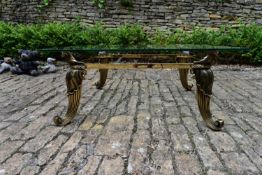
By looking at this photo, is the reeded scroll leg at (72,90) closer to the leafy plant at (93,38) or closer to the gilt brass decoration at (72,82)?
the gilt brass decoration at (72,82)

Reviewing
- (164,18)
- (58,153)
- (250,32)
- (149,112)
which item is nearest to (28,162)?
(58,153)

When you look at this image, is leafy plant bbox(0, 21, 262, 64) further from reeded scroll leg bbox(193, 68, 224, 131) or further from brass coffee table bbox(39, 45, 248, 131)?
reeded scroll leg bbox(193, 68, 224, 131)

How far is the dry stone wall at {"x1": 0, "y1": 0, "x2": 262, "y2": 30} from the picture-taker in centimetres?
828

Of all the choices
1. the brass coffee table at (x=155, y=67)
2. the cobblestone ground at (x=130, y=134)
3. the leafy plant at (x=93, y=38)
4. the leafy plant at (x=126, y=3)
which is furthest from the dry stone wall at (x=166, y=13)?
the brass coffee table at (x=155, y=67)

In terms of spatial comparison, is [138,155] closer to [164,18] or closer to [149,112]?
[149,112]

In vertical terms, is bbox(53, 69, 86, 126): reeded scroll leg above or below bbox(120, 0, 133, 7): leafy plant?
below

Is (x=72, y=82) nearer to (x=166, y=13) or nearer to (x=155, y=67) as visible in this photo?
(x=155, y=67)

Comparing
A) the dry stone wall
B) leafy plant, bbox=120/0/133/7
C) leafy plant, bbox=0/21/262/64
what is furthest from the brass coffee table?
leafy plant, bbox=120/0/133/7

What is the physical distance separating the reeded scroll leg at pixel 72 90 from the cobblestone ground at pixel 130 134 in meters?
0.07

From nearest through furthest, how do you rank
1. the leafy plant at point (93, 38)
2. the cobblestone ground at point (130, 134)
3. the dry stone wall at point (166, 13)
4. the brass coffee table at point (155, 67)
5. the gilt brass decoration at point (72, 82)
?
1. the cobblestone ground at point (130, 134)
2. the brass coffee table at point (155, 67)
3. the gilt brass decoration at point (72, 82)
4. the leafy plant at point (93, 38)
5. the dry stone wall at point (166, 13)

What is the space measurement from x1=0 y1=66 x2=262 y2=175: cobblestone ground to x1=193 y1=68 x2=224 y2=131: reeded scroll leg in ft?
0.26

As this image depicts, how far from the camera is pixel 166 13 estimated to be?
331 inches

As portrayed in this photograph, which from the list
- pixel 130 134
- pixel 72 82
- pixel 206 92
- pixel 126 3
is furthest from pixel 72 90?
pixel 126 3

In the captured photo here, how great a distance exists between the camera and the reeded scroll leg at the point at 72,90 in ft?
9.16
